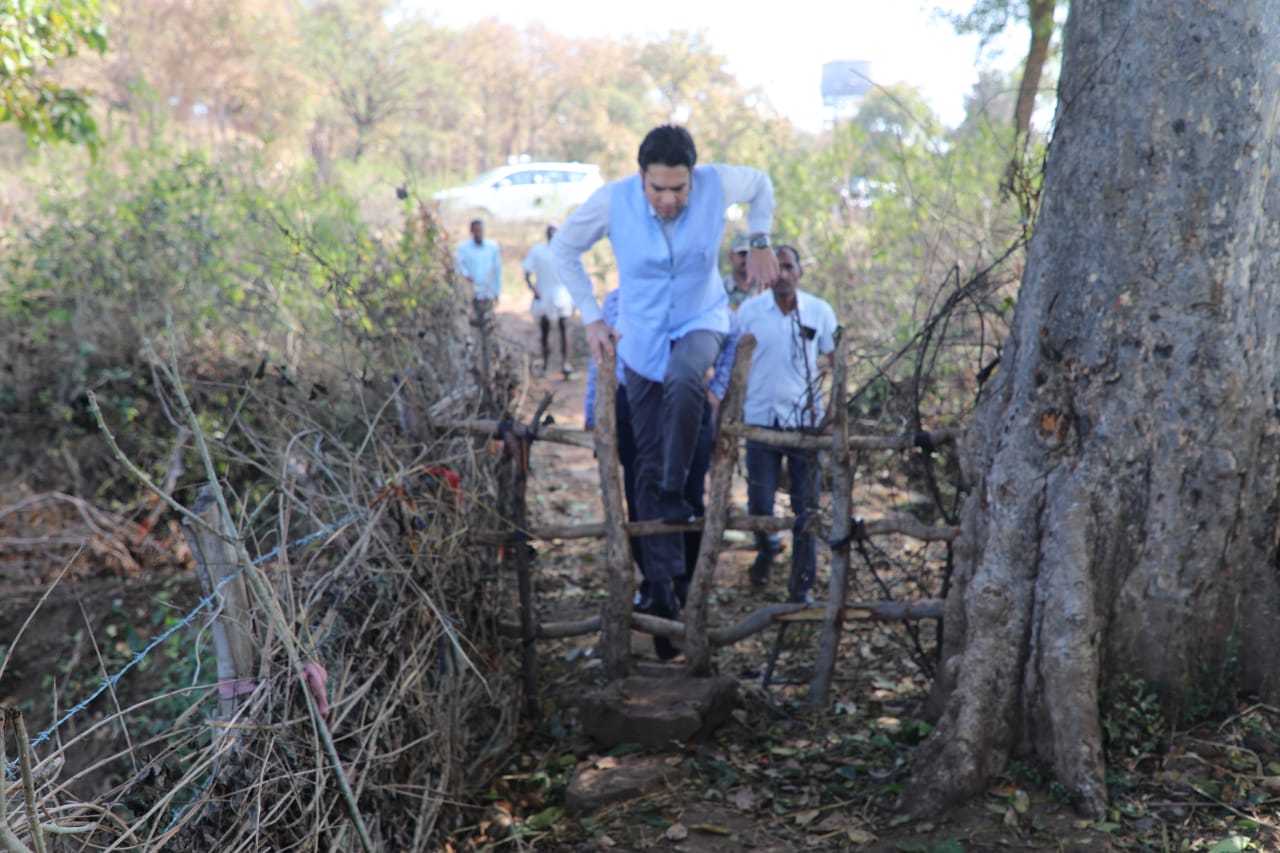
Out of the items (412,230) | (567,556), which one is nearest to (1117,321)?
(567,556)

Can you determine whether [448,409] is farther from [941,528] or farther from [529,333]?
[529,333]

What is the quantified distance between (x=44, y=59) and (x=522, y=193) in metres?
7.81

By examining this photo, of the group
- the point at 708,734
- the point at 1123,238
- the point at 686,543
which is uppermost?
the point at 1123,238

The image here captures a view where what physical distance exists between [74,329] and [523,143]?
30.4 m

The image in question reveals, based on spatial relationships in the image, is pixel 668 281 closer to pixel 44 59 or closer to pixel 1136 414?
pixel 1136 414

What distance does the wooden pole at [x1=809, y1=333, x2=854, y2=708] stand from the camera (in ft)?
11.7

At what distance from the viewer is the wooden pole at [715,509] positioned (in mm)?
3727

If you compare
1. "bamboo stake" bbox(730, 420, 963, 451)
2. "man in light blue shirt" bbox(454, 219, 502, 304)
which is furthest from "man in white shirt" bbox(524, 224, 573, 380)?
"bamboo stake" bbox(730, 420, 963, 451)

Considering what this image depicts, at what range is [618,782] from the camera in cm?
343

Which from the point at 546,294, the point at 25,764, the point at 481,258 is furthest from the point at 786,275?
the point at 546,294

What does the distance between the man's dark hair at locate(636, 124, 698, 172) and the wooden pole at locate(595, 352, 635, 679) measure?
0.73m

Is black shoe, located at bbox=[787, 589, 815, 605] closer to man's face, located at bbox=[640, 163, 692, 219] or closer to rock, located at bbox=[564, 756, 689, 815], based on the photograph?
rock, located at bbox=[564, 756, 689, 815]

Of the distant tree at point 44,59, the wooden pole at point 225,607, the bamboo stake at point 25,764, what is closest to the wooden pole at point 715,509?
the wooden pole at point 225,607

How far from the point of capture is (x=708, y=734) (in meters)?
3.72
